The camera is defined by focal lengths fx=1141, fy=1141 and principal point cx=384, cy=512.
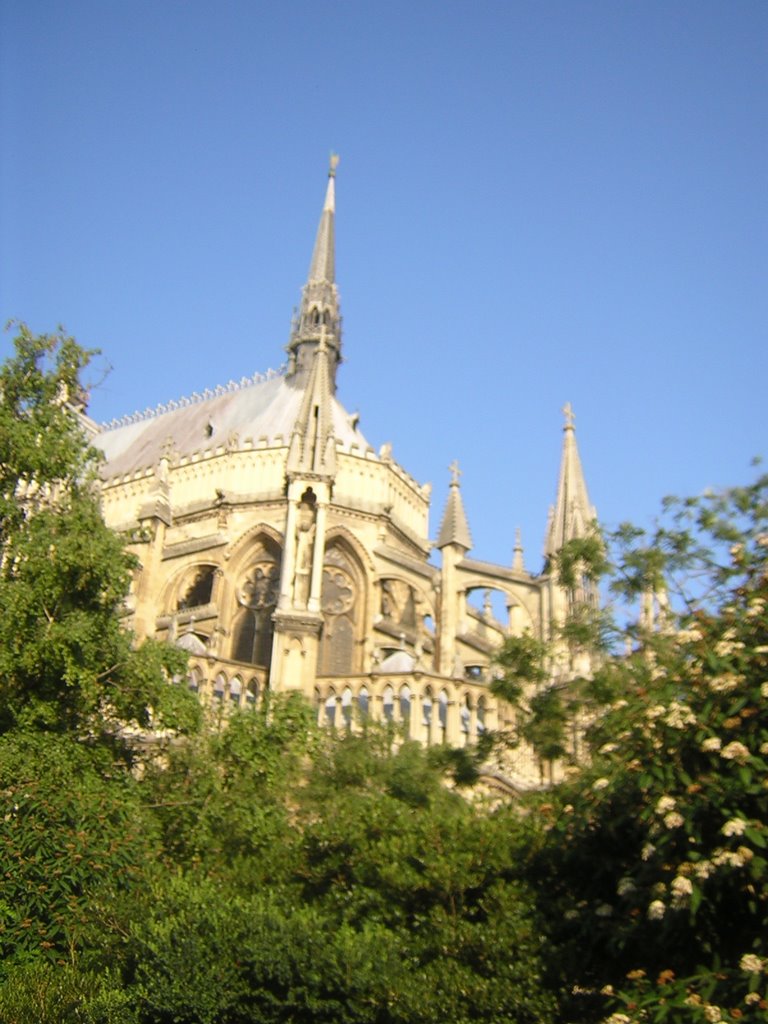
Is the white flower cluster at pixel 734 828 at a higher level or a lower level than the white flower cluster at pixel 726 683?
lower

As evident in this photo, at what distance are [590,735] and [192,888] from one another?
5.39 m

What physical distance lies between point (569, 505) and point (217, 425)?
56.3ft

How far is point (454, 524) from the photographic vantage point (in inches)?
1255

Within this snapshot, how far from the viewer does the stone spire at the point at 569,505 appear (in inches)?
1221

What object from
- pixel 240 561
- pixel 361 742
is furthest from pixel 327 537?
pixel 361 742

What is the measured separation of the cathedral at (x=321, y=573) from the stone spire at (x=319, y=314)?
1469mm

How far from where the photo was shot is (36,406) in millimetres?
19281

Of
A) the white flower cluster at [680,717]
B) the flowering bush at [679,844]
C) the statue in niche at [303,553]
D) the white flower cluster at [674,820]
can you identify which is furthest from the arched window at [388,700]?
the white flower cluster at [674,820]

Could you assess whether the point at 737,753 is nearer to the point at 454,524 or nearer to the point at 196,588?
the point at 454,524

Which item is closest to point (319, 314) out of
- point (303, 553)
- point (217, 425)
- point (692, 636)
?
point (217, 425)

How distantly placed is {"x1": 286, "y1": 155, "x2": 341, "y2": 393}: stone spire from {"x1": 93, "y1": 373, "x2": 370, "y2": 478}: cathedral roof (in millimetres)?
1218

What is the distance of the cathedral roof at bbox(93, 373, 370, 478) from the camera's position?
132 feet

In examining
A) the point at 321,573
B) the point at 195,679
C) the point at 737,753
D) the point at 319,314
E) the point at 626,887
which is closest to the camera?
the point at 737,753

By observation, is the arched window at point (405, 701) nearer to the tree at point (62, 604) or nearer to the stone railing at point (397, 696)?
the stone railing at point (397, 696)
